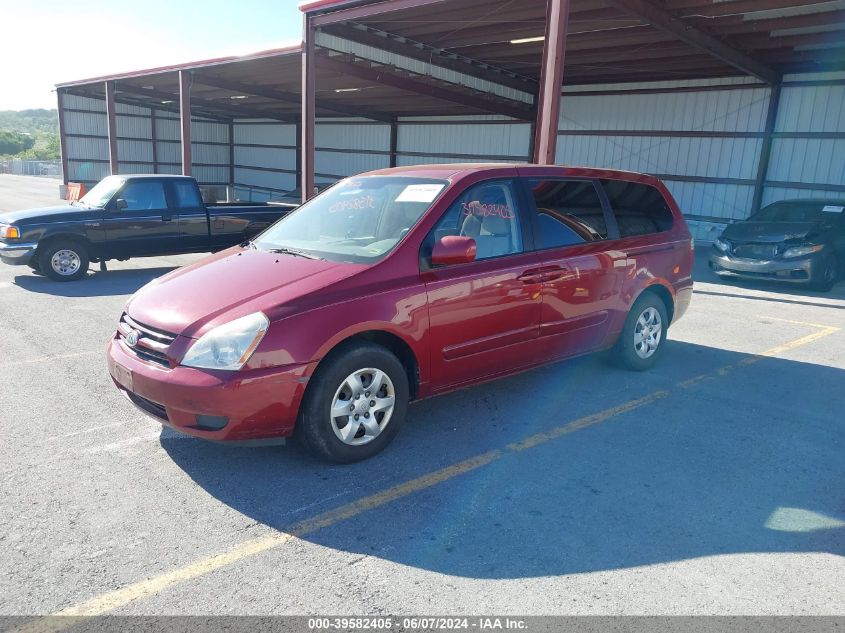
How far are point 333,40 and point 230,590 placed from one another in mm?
14546

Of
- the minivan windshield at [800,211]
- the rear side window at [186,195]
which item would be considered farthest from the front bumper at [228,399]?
the minivan windshield at [800,211]

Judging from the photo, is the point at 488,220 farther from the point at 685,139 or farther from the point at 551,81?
the point at 685,139

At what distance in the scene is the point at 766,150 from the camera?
643 inches

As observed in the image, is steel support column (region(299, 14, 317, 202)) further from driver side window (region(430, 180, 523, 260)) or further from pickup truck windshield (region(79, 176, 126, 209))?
driver side window (region(430, 180, 523, 260))

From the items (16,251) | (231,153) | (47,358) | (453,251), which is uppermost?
(231,153)

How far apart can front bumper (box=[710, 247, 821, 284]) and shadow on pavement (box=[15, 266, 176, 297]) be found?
→ 9.88m

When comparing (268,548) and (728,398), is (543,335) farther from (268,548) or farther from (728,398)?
(268,548)

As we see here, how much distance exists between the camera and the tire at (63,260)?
1002 cm

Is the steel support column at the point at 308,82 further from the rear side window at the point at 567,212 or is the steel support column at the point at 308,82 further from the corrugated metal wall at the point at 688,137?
the rear side window at the point at 567,212

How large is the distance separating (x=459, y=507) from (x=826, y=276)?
10.1m

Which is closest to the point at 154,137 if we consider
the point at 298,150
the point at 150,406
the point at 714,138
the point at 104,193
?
the point at 298,150

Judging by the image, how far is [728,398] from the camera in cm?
547

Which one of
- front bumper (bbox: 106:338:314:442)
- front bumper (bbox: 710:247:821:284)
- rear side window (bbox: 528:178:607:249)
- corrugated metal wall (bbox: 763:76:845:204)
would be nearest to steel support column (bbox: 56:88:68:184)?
corrugated metal wall (bbox: 763:76:845:204)

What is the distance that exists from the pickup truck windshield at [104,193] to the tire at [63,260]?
789 millimetres
